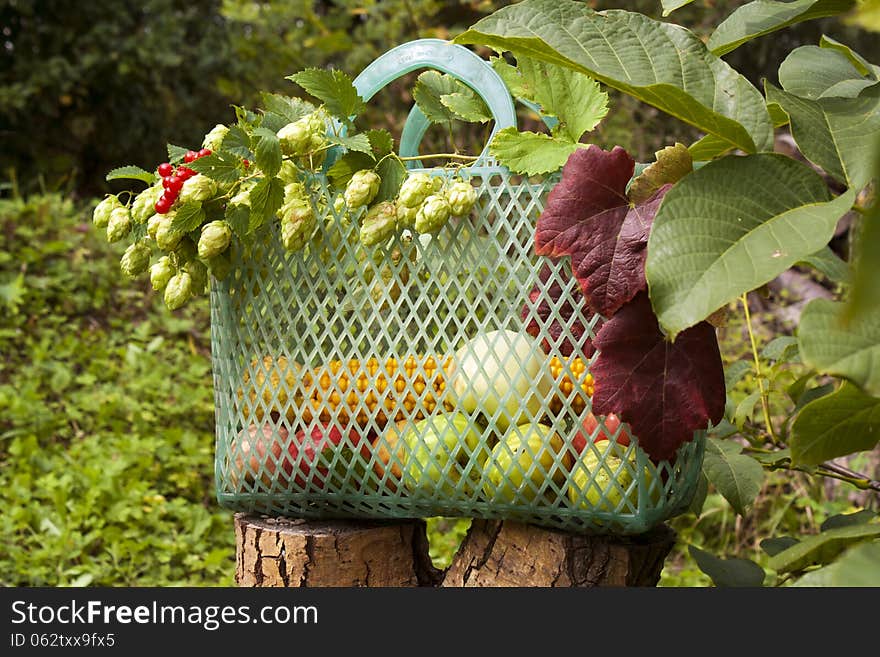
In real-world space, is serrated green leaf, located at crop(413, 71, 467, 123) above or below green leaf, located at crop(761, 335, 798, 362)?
above

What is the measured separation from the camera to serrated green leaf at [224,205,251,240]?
1.02 m

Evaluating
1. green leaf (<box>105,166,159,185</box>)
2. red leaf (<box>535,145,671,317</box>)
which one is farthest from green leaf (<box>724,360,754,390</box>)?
green leaf (<box>105,166,159,185</box>)

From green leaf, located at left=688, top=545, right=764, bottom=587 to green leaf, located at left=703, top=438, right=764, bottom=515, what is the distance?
0.08 metres

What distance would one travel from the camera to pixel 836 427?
2.60 feet

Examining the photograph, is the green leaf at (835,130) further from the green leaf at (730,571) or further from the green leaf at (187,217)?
the green leaf at (187,217)

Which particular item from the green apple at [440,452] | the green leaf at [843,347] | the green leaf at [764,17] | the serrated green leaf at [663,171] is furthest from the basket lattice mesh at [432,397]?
the green leaf at [843,347]

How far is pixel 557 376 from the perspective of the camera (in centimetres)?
98

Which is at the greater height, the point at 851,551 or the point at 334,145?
the point at 334,145

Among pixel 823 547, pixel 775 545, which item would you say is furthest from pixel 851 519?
pixel 823 547

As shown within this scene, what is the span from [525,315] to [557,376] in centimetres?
7

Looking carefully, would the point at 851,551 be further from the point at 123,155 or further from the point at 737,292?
the point at 123,155

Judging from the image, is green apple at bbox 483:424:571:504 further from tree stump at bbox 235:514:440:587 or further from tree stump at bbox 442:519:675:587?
tree stump at bbox 235:514:440:587

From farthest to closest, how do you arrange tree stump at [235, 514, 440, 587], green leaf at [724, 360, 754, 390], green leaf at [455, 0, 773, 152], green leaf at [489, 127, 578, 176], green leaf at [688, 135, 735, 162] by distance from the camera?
green leaf at [724, 360, 754, 390] → tree stump at [235, 514, 440, 587] → green leaf at [489, 127, 578, 176] → green leaf at [688, 135, 735, 162] → green leaf at [455, 0, 773, 152]

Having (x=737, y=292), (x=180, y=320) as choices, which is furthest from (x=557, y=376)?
(x=180, y=320)
